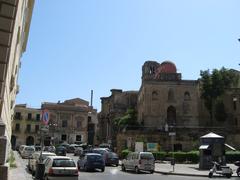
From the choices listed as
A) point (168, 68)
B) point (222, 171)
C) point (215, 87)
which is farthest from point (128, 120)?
point (222, 171)

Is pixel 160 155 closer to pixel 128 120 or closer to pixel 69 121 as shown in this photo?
pixel 128 120

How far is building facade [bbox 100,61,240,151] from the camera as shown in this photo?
52.6 metres

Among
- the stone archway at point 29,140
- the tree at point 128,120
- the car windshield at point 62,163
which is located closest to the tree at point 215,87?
the tree at point 128,120

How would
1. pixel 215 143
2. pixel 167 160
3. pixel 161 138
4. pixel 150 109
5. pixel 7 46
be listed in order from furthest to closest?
pixel 150 109, pixel 161 138, pixel 167 160, pixel 215 143, pixel 7 46

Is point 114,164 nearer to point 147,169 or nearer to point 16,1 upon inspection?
point 147,169

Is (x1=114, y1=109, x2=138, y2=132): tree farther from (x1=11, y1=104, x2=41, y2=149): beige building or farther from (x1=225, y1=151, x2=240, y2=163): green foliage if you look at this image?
(x1=225, y1=151, x2=240, y2=163): green foliage

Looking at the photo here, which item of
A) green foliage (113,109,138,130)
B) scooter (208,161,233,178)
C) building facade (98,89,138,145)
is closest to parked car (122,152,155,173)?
scooter (208,161,233,178)

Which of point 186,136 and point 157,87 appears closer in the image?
point 186,136

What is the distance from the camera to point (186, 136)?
52656 millimetres

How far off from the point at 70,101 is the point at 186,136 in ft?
163

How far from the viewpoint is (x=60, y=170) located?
18.2 m

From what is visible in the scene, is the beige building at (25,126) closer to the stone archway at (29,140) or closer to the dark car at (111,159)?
the stone archway at (29,140)

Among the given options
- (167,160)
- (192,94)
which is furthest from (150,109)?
(167,160)

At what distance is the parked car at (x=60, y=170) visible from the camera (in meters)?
18.1
